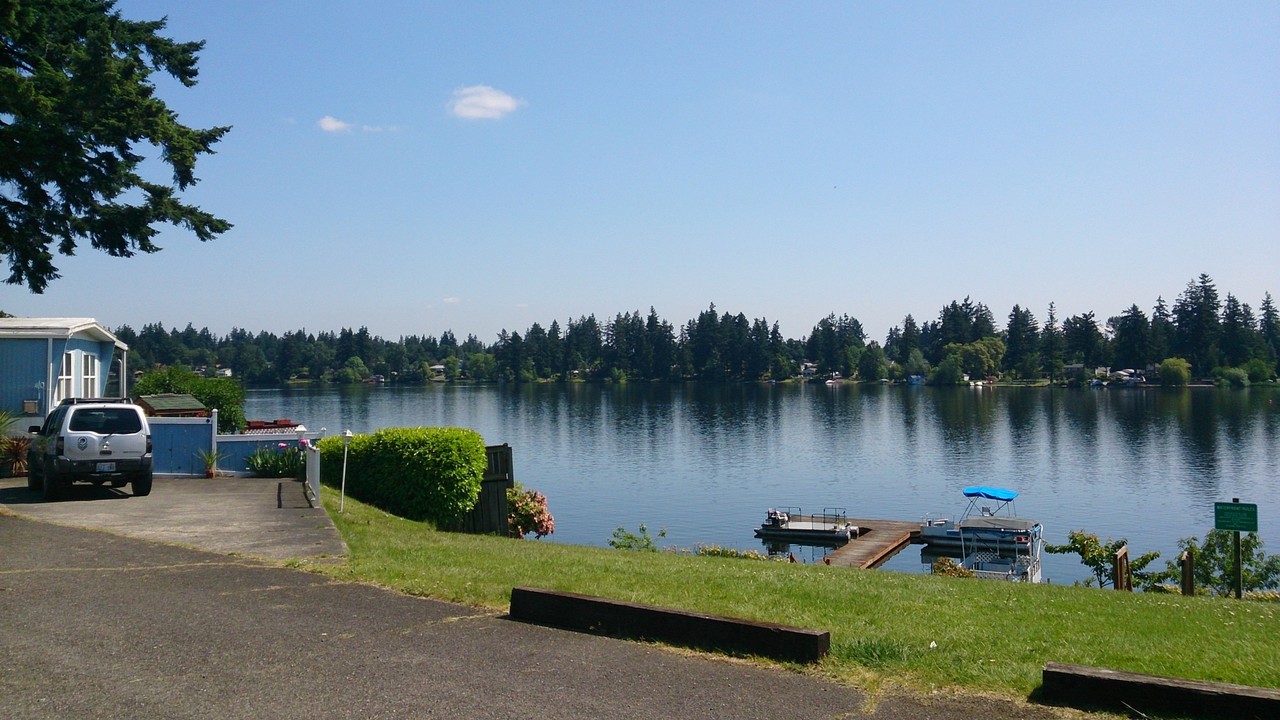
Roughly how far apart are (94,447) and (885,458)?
56.7 metres

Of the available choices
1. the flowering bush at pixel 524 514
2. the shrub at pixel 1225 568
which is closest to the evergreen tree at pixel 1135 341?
the shrub at pixel 1225 568

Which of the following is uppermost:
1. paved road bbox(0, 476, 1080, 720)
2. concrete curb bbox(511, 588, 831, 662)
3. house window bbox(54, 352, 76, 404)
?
house window bbox(54, 352, 76, 404)

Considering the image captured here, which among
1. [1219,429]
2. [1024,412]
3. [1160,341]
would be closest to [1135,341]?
[1160,341]

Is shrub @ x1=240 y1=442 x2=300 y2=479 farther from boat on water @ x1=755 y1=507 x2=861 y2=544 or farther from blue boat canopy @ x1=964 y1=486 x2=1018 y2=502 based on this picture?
blue boat canopy @ x1=964 y1=486 x2=1018 y2=502

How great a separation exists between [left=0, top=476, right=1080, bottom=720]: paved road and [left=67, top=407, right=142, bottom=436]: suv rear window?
875 cm

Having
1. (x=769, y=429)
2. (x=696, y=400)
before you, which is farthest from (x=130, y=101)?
(x=696, y=400)

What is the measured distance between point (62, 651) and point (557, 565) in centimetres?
649

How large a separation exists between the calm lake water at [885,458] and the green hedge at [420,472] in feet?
51.2

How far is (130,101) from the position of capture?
745 inches

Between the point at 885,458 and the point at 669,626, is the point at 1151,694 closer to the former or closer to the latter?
the point at 669,626

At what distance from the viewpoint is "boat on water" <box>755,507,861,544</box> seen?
40.7 meters

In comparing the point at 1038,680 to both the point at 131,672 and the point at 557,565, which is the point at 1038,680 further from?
the point at 557,565

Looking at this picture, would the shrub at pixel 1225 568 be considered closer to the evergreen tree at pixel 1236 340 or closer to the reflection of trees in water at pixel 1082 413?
the reflection of trees in water at pixel 1082 413

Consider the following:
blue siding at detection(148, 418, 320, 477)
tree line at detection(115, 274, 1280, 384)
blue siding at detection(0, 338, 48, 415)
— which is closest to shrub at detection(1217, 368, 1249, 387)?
tree line at detection(115, 274, 1280, 384)
